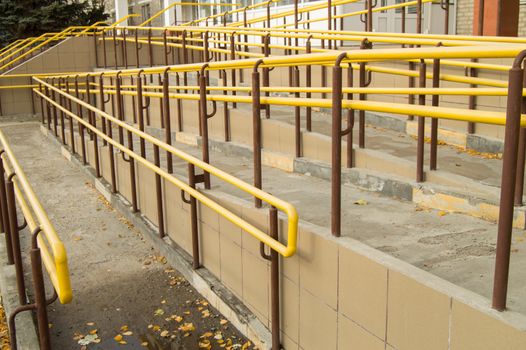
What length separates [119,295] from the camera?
4520 millimetres

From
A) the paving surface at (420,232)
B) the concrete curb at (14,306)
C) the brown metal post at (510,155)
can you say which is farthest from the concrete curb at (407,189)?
the concrete curb at (14,306)

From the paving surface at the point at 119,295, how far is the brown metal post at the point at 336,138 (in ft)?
4.20

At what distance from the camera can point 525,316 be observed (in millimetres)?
1985

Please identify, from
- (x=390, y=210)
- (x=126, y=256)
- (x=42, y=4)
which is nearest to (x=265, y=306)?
(x=390, y=210)

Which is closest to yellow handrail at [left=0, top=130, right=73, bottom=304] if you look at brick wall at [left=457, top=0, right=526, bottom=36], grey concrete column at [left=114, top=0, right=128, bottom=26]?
brick wall at [left=457, top=0, right=526, bottom=36]

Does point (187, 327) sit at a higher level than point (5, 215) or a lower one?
lower

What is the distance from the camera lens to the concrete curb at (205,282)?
3.65 m

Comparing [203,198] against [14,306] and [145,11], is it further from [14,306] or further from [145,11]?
[145,11]

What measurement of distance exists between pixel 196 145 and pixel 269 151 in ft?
4.64

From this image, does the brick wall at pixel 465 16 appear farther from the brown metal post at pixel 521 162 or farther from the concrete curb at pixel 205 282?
the brown metal post at pixel 521 162

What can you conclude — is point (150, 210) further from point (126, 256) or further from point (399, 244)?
point (399, 244)

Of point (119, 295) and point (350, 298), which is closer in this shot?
point (350, 298)

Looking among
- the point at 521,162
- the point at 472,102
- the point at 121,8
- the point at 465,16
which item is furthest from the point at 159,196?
the point at 121,8

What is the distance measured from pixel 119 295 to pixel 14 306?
33.0 inches
